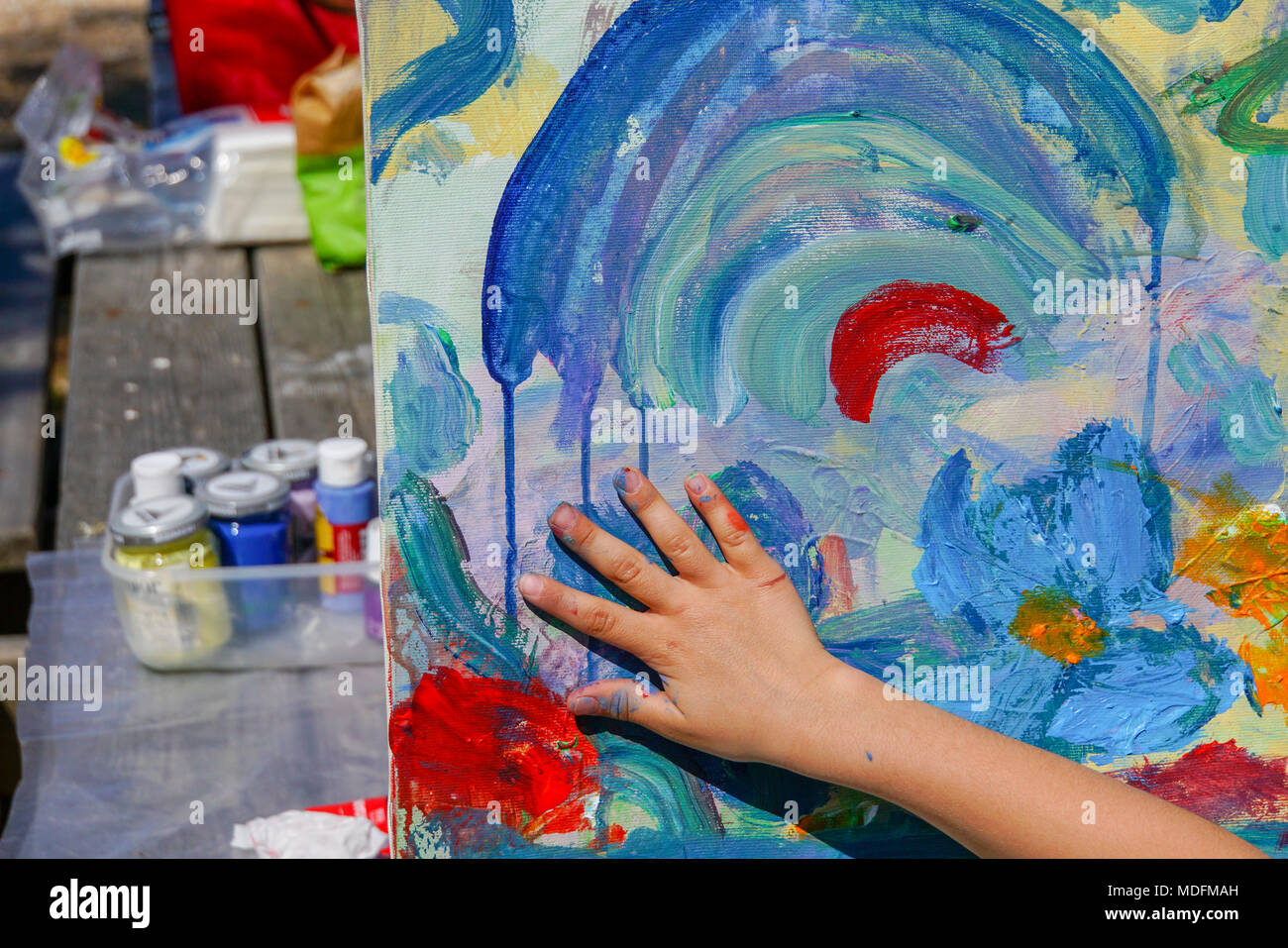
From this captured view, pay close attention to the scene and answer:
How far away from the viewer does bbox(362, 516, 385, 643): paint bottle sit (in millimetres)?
1215

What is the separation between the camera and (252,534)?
1.20m

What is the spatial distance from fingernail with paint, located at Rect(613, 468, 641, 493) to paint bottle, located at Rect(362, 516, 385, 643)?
0.43 metres

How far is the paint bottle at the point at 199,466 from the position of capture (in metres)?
1.28

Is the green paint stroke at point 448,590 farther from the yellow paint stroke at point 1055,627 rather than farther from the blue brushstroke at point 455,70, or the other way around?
the yellow paint stroke at point 1055,627

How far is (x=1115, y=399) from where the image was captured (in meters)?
0.91

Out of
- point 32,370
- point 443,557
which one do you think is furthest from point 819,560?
point 32,370

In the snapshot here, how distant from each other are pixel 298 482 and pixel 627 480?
0.59 metres

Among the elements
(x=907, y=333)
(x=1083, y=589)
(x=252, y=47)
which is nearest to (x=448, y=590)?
(x=907, y=333)

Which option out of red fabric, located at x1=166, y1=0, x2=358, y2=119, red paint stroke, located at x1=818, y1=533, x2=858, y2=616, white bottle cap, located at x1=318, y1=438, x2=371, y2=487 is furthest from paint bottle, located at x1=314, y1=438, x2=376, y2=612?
red fabric, located at x1=166, y1=0, x2=358, y2=119

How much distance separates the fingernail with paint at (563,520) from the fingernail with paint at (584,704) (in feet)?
0.46

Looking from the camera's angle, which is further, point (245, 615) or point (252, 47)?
point (252, 47)

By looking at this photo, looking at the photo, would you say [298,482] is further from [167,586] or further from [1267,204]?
[1267,204]

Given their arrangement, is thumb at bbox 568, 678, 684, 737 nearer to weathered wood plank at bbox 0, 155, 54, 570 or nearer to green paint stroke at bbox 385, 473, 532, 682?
green paint stroke at bbox 385, 473, 532, 682

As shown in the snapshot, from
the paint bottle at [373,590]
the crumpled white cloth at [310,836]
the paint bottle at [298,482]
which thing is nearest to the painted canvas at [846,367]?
the crumpled white cloth at [310,836]
